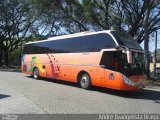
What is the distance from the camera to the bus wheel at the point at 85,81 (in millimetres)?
16797

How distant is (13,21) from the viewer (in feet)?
148

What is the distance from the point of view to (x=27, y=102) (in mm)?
11648

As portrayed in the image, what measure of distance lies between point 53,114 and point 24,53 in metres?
15.8

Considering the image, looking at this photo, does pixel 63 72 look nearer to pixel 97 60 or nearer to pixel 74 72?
pixel 74 72

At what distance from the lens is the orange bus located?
47.8ft

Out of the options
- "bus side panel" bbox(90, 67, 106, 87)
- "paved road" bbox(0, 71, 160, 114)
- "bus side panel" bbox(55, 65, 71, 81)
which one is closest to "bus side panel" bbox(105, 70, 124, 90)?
"bus side panel" bbox(90, 67, 106, 87)

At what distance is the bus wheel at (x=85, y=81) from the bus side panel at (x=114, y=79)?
65.9 inches

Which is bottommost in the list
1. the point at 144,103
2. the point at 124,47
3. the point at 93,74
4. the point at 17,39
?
the point at 144,103

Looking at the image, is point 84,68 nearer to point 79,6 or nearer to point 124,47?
point 124,47

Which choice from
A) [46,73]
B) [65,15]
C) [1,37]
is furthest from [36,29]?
[46,73]

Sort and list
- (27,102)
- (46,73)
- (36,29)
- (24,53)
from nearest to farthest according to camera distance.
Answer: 1. (27,102)
2. (46,73)
3. (24,53)
4. (36,29)

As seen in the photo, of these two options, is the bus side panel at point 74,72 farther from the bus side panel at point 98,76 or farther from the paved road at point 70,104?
the paved road at point 70,104

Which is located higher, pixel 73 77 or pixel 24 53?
pixel 24 53

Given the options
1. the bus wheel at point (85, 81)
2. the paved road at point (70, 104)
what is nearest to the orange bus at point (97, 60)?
the bus wheel at point (85, 81)
